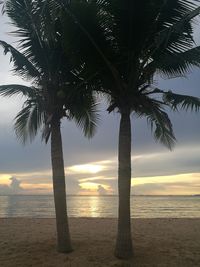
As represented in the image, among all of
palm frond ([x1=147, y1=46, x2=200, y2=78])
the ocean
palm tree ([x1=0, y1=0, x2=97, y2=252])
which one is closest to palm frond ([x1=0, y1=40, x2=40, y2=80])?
palm tree ([x1=0, y1=0, x2=97, y2=252])

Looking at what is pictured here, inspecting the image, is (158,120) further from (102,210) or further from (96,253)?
(102,210)

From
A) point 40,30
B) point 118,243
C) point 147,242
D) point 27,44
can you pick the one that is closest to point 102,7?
point 40,30

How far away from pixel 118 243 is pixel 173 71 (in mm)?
4598

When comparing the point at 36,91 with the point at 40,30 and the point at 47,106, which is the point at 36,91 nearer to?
the point at 47,106

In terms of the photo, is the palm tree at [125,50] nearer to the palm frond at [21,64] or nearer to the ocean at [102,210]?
the palm frond at [21,64]

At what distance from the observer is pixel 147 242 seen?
12.8 m

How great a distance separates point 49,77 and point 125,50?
232 centimetres

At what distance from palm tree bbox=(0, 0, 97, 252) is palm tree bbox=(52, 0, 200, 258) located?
0.69m

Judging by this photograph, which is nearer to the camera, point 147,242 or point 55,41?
point 55,41

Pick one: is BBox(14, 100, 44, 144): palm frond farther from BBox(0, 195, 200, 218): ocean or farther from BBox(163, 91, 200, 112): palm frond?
BBox(0, 195, 200, 218): ocean

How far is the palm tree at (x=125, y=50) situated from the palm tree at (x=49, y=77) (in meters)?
0.69

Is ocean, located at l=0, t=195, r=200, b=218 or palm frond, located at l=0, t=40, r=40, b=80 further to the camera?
ocean, located at l=0, t=195, r=200, b=218

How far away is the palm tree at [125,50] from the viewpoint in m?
10.2

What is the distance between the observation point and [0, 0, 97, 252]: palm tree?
11227mm
